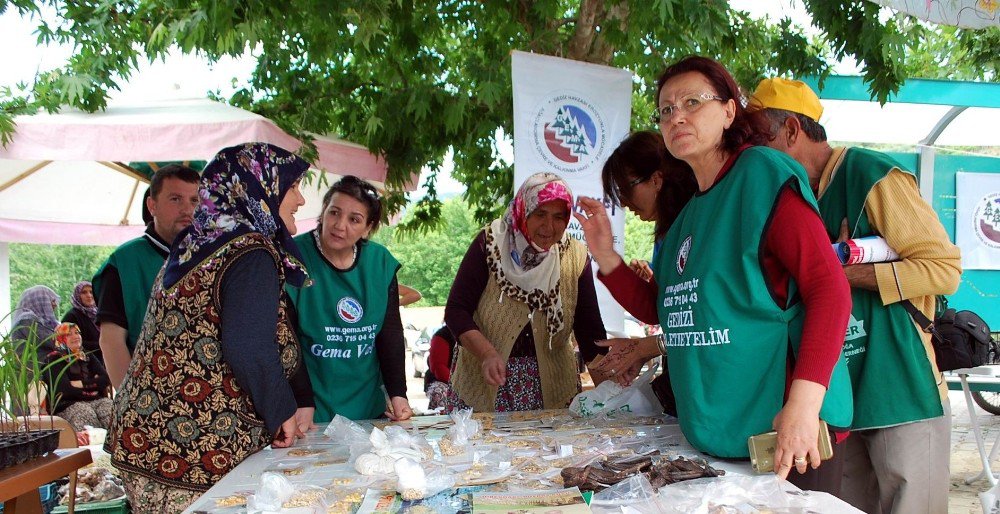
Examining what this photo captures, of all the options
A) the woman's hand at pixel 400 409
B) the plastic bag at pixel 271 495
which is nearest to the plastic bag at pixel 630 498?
the plastic bag at pixel 271 495

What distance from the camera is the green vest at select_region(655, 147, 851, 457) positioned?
5.14 ft

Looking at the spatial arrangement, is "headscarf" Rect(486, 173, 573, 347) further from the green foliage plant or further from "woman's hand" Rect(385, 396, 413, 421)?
the green foliage plant

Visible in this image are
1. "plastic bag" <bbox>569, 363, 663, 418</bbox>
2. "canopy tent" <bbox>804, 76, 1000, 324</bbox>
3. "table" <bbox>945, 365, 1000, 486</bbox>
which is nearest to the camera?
"plastic bag" <bbox>569, 363, 663, 418</bbox>

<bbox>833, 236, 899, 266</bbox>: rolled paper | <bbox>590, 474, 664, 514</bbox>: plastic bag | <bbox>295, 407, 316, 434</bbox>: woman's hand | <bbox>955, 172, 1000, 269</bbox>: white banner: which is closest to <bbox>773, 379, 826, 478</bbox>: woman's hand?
<bbox>590, 474, 664, 514</bbox>: plastic bag

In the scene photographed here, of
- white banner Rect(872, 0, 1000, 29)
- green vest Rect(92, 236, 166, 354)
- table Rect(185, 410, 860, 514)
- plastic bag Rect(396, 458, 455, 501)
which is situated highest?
white banner Rect(872, 0, 1000, 29)

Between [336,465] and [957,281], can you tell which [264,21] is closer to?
[336,465]

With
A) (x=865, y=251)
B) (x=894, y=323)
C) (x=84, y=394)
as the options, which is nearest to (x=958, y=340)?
(x=894, y=323)

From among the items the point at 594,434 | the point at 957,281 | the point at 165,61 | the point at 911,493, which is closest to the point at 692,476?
the point at 594,434

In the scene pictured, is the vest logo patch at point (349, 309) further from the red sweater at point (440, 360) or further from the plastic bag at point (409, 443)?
the red sweater at point (440, 360)

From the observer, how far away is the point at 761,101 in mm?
2014

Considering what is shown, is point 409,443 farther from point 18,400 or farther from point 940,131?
point 940,131

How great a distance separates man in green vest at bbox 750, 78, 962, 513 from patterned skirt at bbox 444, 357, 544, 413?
1.32 metres

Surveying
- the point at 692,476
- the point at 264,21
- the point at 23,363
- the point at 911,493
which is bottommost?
the point at 911,493

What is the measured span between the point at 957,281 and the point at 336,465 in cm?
161
